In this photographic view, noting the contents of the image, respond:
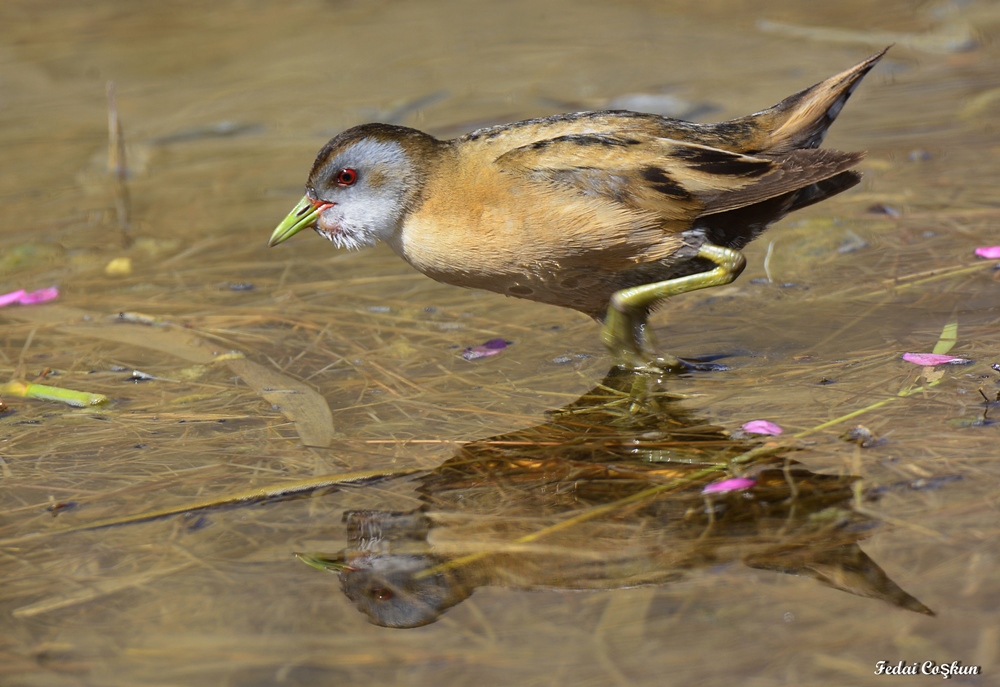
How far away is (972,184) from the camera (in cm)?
549

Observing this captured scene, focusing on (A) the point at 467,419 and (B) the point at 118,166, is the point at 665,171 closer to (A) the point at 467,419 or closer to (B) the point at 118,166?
(A) the point at 467,419

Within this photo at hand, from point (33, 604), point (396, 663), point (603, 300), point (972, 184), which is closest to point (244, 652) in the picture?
point (396, 663)

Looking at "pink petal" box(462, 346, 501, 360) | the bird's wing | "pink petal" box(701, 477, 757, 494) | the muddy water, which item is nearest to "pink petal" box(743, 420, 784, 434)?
the muddy water

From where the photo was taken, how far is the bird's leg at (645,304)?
400cm

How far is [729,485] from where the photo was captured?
128 inches

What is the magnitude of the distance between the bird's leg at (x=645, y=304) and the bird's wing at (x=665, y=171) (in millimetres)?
168

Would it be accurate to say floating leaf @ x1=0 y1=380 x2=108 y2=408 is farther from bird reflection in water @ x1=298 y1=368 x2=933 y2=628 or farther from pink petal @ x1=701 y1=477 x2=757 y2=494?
pink petal @ x1=701 y1=477 x2=757 y2=494

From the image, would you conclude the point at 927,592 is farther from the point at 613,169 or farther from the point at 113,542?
the point at 113,542

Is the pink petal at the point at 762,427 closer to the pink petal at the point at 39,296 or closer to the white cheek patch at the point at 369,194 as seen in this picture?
the white cheek patch at the point at 369,194

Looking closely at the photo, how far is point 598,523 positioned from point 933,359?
1.37 meters

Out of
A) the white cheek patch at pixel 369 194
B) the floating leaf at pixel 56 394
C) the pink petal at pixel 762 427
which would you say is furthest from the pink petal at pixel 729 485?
the floating leaf at pixel 56 394

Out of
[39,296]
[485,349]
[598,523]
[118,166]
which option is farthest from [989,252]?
[118,166]

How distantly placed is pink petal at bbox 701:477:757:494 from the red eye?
5.87 feet

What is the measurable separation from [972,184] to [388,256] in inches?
105
